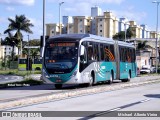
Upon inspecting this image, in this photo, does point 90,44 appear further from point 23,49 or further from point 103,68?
point 23,49

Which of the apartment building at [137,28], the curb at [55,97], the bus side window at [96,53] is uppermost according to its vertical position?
the apartment building at [137,28]

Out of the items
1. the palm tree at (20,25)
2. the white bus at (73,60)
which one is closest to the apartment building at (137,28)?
the palm tree at (20,25)

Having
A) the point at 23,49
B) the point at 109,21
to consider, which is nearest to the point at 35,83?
the point at 23,49

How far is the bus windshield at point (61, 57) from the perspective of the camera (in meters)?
25.8

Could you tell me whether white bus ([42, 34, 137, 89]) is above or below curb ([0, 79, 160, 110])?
above

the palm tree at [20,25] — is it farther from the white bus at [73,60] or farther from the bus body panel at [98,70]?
the white bus at [73,60]

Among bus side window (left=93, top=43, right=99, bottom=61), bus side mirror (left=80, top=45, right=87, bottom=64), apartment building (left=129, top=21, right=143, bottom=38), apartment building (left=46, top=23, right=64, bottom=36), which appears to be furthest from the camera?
apartment building (left=129, top=21, right=143, bottom=38)

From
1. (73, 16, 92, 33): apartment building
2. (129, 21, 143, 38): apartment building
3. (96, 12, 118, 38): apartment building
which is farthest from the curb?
(129, 21, 143, 38): apartment building

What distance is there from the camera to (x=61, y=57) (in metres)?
26.0

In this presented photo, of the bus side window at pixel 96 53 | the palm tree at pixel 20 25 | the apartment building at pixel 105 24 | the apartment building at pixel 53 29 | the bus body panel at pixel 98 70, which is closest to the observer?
the bus body panel at pixel 98 70

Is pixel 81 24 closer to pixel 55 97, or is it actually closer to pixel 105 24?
pixel 105 24

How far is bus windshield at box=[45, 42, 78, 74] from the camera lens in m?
25.8

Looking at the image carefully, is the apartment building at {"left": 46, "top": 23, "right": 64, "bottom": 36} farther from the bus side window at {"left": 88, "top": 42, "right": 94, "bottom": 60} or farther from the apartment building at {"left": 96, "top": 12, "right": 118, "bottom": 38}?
the bus side window at {"left": 88, "top": 42, "right": 94, "bottom": 60}

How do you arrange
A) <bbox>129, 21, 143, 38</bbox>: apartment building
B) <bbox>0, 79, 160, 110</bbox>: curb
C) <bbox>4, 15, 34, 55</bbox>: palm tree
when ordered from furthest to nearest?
1. <bbox>129, 21, 143, 38</bbox>: apartment building
2. <bbox>4, 15, 34, 55</bbox>: palm tree
3. <bbox>0, 79, 160, 110</bbox>: curb
